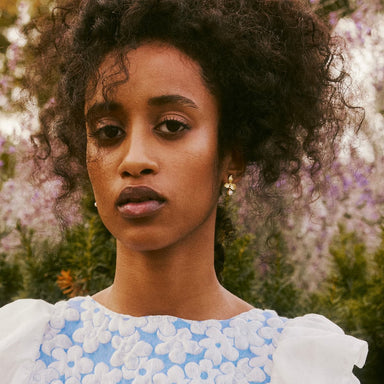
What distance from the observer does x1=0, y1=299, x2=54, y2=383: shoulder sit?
1524 millimetres

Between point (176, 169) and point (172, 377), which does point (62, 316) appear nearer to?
point (172, 377)

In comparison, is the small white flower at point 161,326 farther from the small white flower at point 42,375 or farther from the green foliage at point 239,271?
the green foliage at point 239,271

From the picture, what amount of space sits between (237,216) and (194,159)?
84 centimetres

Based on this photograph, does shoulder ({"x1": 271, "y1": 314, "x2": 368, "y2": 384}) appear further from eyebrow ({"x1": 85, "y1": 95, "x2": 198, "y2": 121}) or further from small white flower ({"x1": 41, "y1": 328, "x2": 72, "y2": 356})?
eyebrow ({"x1": 85, "y1": 95, "x2": 198, "y2": 121})

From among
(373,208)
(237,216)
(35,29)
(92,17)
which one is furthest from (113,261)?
Result: (373,208)

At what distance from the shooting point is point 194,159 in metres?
1.51

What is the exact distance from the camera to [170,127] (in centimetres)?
151

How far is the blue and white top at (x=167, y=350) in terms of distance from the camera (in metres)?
1.50

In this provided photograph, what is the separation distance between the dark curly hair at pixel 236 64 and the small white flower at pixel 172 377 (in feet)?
1.99

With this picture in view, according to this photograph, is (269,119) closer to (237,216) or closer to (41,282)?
(237,216)

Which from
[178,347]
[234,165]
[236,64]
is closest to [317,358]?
[178,347]

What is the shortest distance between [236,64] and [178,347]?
77 centimetres

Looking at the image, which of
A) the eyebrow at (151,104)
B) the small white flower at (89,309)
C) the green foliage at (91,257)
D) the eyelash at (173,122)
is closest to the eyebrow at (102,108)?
the eyebrow at (151,104)

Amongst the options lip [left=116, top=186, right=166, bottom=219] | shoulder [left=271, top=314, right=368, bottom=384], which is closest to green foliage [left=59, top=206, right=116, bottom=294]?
lip [left=116, top=186, right=166, bottom=219]
